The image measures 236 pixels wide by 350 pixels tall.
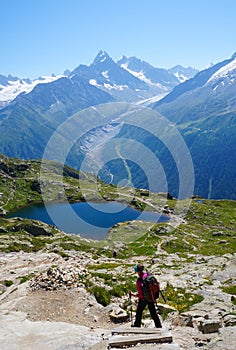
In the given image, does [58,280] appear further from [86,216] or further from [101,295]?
[86,216]

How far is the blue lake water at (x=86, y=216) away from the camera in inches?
4117

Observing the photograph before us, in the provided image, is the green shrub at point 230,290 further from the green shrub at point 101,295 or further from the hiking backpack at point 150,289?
the hiking backpack at point 150,289

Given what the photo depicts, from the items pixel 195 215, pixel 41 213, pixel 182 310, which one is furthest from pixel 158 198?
pixel 182 310

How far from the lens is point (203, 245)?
89188 millimetres

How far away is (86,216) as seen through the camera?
124750mm

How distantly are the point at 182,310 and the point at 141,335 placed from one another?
7.96 meters

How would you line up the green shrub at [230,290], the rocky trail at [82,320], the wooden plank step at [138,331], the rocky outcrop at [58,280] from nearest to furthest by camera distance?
the rocky trail at [82,320] → the wooden plank step at [138,331] → the rocky outcrop at [58,280] → the green shrub at [230,290]

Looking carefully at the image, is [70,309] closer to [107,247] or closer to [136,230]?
[107,247]

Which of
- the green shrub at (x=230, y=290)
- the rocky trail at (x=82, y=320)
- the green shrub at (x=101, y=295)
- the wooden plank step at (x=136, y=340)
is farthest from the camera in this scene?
the green shrub at (x=230, y=290)

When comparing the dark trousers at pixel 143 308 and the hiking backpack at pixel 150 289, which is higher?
the hiking backpack at pixel 150 289

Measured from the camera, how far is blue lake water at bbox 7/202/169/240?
343ft

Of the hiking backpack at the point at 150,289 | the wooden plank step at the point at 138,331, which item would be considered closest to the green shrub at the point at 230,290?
the hiking backpack at the point at 150,289

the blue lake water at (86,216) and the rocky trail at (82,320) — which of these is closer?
the rocky trail at (82,320)

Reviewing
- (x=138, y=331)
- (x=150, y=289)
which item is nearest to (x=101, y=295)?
(x=150, y=289)
